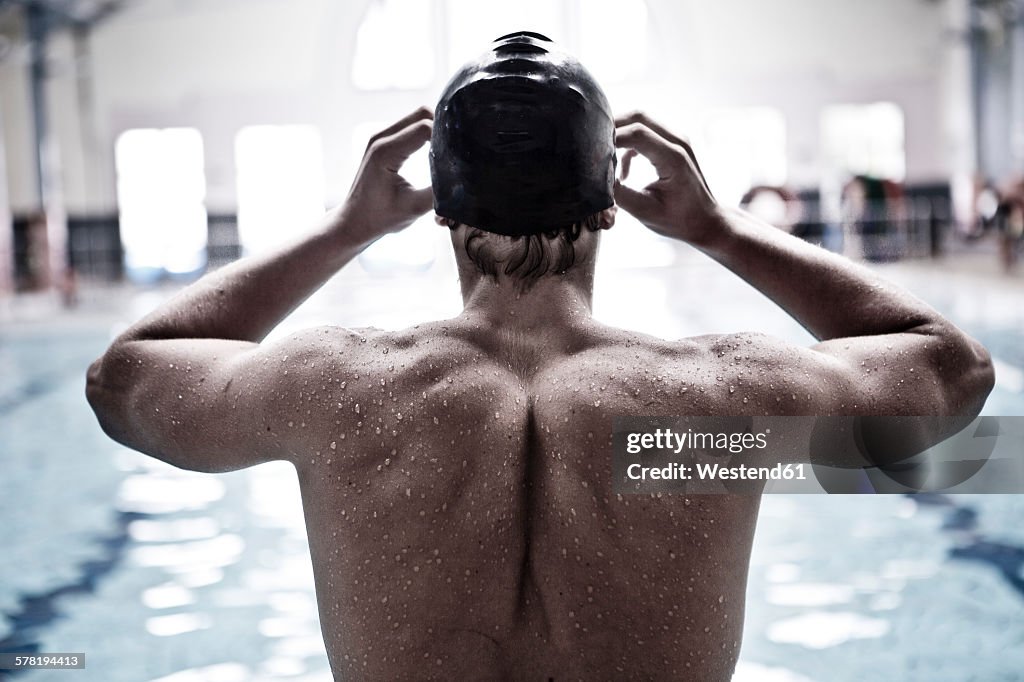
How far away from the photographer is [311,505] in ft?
3.35

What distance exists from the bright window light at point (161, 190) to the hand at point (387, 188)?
54.3ft

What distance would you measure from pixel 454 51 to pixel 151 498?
43.9 ft

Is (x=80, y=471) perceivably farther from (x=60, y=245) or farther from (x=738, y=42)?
(x=738, y=42)

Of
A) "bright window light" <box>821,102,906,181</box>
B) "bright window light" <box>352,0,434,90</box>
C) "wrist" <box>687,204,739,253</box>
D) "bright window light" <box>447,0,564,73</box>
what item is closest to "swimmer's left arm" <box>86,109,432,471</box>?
"wrist" <box>687,204,739,253</box>

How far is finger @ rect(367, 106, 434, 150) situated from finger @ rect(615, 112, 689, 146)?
0.24m

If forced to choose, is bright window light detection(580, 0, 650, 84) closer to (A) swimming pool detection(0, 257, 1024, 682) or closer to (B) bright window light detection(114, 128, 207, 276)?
(B) bright window light detection(114, 128, 207, 276)

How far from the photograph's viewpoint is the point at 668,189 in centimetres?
118

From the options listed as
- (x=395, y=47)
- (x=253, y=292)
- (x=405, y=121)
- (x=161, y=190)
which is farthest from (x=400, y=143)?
(x=161, y=190)

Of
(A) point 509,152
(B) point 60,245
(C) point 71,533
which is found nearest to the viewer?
(A) point 509,152

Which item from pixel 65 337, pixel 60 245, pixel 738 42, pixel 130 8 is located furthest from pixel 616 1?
pixel 65 337

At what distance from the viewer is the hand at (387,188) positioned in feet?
3.93

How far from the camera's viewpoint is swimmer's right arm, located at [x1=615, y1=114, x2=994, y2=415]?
98 centimetres

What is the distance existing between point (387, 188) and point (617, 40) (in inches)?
639

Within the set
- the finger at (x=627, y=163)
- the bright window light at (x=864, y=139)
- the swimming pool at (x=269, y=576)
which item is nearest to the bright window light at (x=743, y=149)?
the bright window light at (x=864, y=139)
